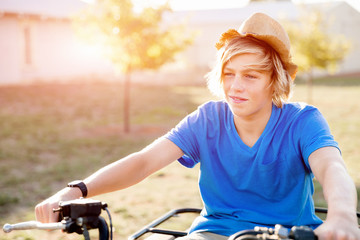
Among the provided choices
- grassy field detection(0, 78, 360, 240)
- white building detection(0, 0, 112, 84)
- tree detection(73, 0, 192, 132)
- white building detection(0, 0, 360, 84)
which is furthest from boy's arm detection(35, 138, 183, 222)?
white building detection(0, 0, 112, 84)

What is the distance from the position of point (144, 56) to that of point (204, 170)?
27.3 feet

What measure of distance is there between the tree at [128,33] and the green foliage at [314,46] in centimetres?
768

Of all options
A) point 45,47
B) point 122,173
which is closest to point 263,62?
point 122,173

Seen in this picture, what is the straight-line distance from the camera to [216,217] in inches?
102

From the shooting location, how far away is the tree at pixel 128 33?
34.0 feet

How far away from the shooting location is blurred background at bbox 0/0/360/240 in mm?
6719

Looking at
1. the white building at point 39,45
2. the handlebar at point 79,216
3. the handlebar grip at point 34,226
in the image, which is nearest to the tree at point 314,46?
the white building at point 39,45

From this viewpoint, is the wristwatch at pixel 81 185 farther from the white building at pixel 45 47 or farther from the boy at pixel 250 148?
the white building at pixel 45 47

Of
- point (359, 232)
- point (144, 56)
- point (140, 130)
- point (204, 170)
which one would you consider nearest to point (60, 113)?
point (140, 130)

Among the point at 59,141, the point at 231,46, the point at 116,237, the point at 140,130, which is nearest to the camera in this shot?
the point at 231,46

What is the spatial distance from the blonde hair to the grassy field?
299 cm

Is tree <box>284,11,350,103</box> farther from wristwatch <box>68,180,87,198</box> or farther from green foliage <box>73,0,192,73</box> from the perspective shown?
wristwatch <box>68,180,87,198</box>

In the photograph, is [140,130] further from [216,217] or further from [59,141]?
[216,217]

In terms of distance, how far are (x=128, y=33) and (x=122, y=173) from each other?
8.29 meters
